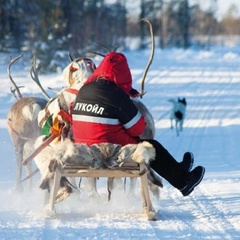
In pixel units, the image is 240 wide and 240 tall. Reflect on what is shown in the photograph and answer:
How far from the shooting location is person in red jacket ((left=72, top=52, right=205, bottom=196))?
6.08 m

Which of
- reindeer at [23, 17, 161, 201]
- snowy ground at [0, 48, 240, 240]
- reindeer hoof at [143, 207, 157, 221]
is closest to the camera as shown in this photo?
snowy ground at [0, 48, 240, 240]

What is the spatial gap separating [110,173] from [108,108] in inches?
22.5

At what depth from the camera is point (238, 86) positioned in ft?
78.2

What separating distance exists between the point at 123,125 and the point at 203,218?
3.54 ft

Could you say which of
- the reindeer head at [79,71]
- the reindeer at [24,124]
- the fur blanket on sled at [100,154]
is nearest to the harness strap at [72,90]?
the reindeer head at [79,71]

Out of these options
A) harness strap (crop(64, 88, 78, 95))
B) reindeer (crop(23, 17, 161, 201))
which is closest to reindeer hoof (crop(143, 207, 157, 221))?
reindeer (crop(23, 17, 161, 201))

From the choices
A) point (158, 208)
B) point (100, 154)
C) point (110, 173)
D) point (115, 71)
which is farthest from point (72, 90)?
point (158, 208)

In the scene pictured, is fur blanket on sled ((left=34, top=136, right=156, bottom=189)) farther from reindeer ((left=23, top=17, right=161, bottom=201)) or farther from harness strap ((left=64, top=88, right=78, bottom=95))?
harness strap ((left=64, top=88, right=78, bottom=95))

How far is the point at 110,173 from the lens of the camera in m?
6.07

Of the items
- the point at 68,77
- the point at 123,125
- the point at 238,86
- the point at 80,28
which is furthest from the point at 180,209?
the point at 80,28

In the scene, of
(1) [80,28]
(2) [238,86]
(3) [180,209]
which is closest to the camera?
(3) [180,209]

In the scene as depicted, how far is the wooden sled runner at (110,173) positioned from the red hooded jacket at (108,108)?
→ 28cm

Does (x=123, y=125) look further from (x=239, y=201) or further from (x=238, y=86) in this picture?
(x=238, y=86)

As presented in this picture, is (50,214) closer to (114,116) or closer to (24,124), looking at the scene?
(114,116)
